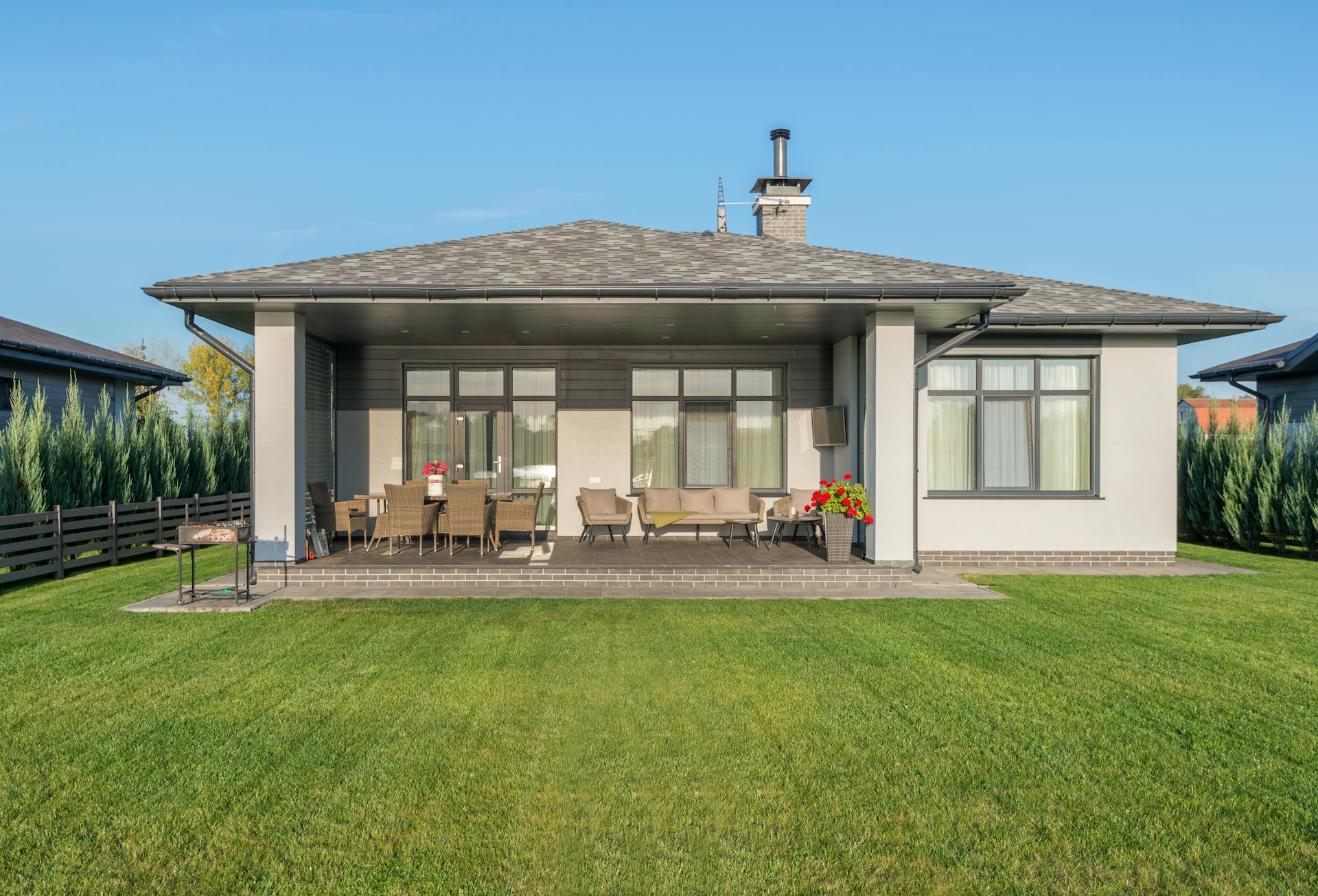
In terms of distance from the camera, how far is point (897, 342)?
330 inches

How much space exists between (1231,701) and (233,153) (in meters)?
19.5

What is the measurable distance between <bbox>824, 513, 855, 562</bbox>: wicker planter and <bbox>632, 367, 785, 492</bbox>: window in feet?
9.90

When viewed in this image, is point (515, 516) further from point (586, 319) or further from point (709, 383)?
point (709, 383)

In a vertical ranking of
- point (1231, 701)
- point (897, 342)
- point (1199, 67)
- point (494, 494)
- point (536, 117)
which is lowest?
point (1231, 701)

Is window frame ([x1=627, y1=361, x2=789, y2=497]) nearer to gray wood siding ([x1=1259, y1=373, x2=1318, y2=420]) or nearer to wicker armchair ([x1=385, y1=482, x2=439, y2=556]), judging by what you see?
wicker armchair ([x1=385, y1=482, x2=439, y2=556])

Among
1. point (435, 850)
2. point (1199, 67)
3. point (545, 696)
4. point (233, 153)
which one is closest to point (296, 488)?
point (545, 696)

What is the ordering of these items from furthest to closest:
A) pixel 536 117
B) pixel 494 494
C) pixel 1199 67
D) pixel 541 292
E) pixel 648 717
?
pixel 536 117 < pixel 1199 67 < pixel 494 494 < pixel 541 292 < pixel 648 717

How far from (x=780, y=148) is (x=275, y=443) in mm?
10344

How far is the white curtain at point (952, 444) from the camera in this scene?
9984 millimetres

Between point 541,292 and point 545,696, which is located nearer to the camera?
point 545,696

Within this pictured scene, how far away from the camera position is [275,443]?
26.6ft

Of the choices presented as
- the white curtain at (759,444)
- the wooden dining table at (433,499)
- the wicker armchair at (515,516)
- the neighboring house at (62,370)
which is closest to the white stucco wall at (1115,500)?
the white curtain at (759,444)

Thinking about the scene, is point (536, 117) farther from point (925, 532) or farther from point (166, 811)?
point (166, 811)

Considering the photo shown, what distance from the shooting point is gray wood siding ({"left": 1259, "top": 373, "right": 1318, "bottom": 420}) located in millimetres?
14672
